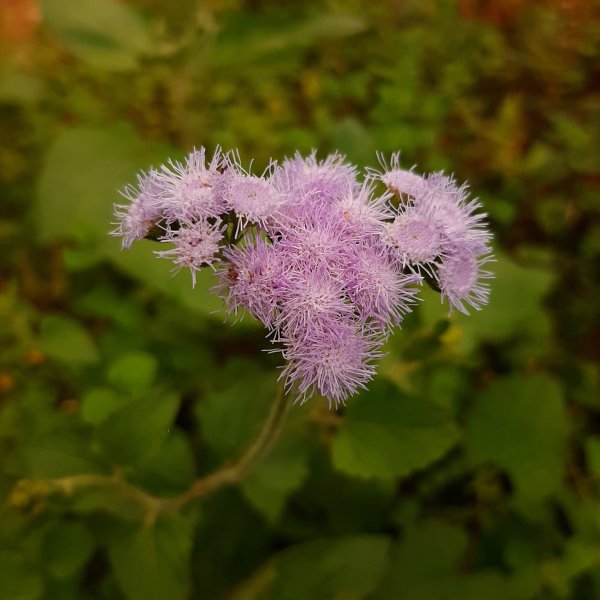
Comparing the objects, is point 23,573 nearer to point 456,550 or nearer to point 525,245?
point 456,550

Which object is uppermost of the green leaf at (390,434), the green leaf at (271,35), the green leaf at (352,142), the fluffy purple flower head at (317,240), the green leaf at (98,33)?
the green leaf at (271,35)

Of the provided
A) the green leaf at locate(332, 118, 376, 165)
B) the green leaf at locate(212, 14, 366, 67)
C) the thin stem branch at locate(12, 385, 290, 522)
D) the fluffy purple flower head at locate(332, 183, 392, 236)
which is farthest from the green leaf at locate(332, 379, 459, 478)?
the green leaf at locate(212, 14, 366, 67)

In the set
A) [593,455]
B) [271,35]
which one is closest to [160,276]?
[271,35]

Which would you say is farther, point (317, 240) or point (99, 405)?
point (99, 405)

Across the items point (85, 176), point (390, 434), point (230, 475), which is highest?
point (85, 176)

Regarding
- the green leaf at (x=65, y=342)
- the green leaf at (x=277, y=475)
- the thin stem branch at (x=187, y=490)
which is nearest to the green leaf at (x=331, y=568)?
the green leaf at (x=277, y=475)

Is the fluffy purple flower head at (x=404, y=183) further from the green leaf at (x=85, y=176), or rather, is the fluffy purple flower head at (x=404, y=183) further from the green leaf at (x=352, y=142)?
the green leaf at (x=85, y=176)

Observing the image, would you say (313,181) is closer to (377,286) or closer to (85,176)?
(377,286)
